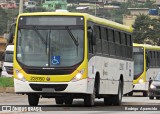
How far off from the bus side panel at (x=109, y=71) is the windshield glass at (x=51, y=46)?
0.85 metres

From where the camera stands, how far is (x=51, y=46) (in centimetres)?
2741

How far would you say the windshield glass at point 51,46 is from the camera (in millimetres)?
27281

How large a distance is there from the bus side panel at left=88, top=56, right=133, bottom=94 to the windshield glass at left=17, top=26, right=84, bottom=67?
0.85 meters

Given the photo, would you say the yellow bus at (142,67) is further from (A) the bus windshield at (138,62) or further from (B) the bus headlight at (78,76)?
(B) the bus headlight at (78,76)

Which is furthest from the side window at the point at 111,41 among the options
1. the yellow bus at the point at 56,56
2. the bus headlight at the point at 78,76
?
the bus headlight at the point at 78,76

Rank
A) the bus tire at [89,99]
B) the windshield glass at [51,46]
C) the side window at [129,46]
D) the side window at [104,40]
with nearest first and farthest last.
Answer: the windshield glass at [51,46], the bus tire at [89,99], the side window at [104,40], the side window at [129,46]

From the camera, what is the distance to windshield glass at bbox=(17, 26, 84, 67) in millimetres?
27281

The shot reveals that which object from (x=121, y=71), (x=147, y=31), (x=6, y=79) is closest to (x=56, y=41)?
(x=121, y=71)

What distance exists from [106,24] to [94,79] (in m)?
2.99

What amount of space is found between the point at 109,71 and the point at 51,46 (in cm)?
426

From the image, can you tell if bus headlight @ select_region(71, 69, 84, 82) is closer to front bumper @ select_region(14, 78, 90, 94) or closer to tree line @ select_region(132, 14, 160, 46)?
front bumper @ select_region(14, 78, 90, 94)

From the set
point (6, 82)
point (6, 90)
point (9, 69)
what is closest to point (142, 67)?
point (6, 82)

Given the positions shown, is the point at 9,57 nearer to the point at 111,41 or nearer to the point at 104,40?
the point at 111,41

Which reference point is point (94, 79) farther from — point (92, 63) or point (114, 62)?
point (114, 62)
